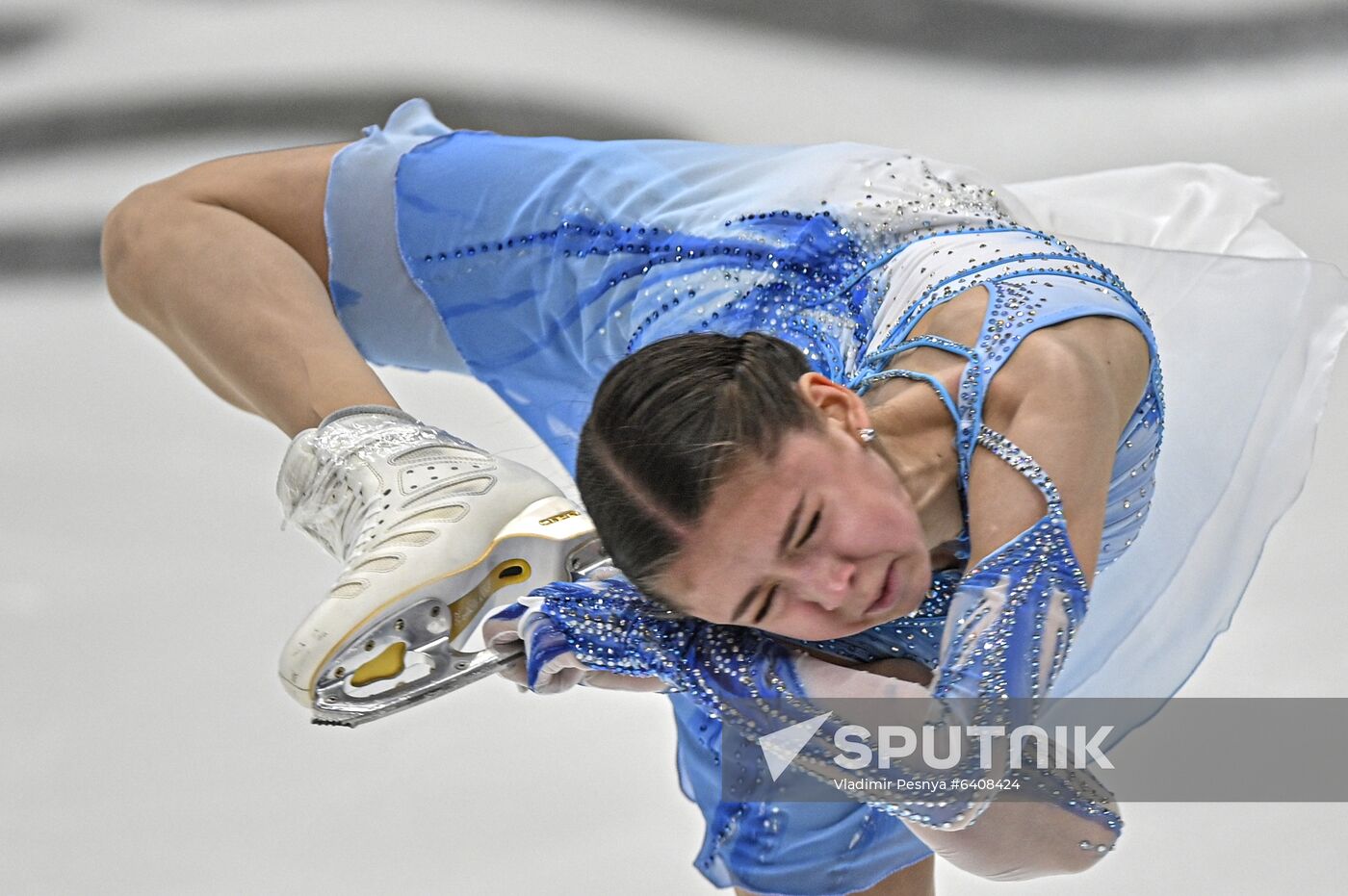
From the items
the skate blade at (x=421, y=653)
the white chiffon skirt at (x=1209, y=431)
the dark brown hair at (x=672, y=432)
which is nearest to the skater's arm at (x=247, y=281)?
the skate blade at (x=421, y=653)

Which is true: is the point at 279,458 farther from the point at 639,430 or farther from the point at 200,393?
the point at 639,430

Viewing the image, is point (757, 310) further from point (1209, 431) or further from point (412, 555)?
point (1209, 431)

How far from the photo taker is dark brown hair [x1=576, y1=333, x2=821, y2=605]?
1316 mm

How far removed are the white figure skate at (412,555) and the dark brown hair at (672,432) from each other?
162 mm

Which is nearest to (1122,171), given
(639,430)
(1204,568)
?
(1204,568)

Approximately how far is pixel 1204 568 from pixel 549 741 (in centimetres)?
80

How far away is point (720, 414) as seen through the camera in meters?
1.33

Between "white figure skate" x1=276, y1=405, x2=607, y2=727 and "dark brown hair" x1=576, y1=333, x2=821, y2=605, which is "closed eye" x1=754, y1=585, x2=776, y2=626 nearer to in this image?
"dark brown hair" x1=576, y1=333, x2=821, y2=605

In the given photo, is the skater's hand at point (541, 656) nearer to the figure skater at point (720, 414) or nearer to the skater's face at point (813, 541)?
the figure skater at point (720, 414)

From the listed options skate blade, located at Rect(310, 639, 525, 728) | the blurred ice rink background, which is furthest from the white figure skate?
the blurred ice rink background

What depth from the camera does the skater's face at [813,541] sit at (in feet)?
4.30

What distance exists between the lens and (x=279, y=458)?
8.89 feet

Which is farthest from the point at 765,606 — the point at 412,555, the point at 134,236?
the point at 134,236

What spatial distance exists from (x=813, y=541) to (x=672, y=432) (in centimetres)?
13
